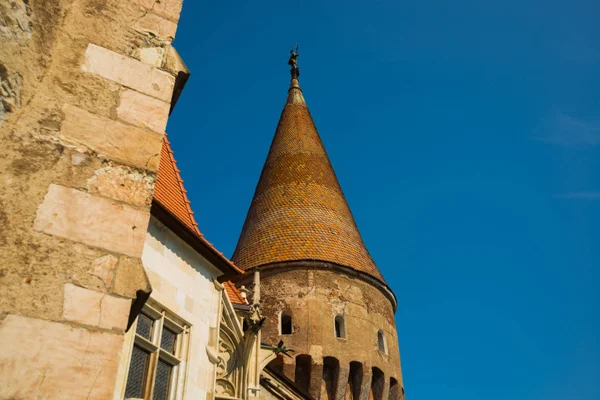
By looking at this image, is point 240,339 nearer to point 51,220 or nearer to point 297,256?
point 51,220


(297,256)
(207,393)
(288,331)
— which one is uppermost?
(297,256)

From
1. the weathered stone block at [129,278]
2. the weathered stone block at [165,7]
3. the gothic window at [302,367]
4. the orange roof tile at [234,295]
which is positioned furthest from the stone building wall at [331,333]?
the weathered stone block at [129,278]

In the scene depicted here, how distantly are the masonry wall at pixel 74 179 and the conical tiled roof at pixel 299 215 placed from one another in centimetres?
1437

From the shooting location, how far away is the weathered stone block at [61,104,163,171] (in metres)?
2.53

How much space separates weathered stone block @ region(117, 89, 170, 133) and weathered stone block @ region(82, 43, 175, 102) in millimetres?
38

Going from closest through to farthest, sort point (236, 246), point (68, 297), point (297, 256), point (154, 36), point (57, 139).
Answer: point (68, 297)
point (57, 139)
point (154, 36)
point (297, 256)
point (236, 246)

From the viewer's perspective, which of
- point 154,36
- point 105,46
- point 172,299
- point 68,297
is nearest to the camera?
point 68,297

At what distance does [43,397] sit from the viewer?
77.6 inches

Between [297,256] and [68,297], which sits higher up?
[297,256]

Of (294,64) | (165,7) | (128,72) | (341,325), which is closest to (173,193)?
(165,7)

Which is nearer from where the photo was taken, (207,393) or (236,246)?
(207,393)

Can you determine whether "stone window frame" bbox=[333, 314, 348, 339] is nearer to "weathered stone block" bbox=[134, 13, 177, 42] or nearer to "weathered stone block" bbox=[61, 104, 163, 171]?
"weathered stone block" bbox=[134, 13, 177, 42]

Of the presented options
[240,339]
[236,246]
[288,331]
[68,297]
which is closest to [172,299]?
[240,339]

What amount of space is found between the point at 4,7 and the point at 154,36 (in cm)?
67
